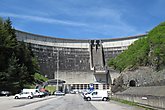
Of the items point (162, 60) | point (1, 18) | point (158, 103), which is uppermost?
point (1, 18)

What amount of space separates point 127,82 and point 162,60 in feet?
48.8

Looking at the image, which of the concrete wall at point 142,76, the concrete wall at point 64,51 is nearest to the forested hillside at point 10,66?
the concrete wall at point 142,76

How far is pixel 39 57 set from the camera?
132 m

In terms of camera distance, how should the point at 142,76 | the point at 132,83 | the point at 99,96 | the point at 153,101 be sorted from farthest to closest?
1. the point at 132,83
2. the point at 142,76
3. the point at 99,96
4. the point at 153,101

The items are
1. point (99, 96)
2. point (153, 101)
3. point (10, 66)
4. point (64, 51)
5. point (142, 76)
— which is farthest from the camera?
point (64, 51)

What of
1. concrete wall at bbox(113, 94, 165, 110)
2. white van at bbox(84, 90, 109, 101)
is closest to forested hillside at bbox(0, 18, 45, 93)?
white van at bbox(84, 90, 109, 101)

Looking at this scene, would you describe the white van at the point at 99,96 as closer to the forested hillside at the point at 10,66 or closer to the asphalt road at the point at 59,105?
the asphalt road at the point at 59,105

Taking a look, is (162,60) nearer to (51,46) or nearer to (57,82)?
(57,82)

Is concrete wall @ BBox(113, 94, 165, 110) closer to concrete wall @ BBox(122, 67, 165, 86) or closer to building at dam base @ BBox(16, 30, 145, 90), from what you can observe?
concrete wall @ BBox(122, 67, 165, 86)

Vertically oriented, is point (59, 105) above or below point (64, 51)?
below

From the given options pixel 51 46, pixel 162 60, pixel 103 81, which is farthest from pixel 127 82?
pixel 51 46

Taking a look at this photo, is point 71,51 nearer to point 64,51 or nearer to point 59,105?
point 64,51

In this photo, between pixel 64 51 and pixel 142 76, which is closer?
pixel 142 76

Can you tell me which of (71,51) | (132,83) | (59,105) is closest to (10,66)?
(132,83)
